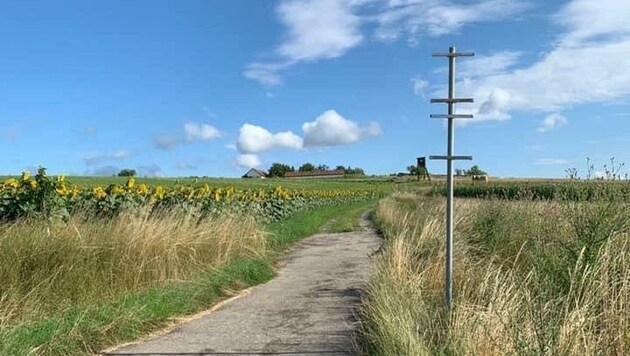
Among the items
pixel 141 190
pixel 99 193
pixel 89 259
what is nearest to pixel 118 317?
pixel 89 259

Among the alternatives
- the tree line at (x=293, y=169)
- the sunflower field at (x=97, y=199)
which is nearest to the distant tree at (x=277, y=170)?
the tree line at (x=293, y=169)

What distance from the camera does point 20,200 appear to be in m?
12.5

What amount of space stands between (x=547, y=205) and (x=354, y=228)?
17720mm

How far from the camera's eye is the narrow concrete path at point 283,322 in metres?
7.64

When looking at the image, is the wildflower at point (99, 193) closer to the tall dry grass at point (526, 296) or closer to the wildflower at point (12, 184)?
the wildflower at point (12, 184)

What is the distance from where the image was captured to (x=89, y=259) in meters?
10.6

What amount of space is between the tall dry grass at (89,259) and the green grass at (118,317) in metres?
0.36

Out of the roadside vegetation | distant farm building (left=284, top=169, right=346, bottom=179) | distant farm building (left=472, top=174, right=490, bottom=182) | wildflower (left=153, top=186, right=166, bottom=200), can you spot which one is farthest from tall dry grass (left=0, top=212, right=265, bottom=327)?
distant farm building (left=284, top=169, right=346, bottom=179)

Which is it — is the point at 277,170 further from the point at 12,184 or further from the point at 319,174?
the point at 12,184

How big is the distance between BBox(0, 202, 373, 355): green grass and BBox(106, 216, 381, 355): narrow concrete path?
33 cm

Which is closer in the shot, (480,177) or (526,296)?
(526,296)

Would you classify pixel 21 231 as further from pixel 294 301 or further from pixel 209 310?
pixel 294 301

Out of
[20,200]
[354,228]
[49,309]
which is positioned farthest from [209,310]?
[354,228]

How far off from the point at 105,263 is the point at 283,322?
136 inches
